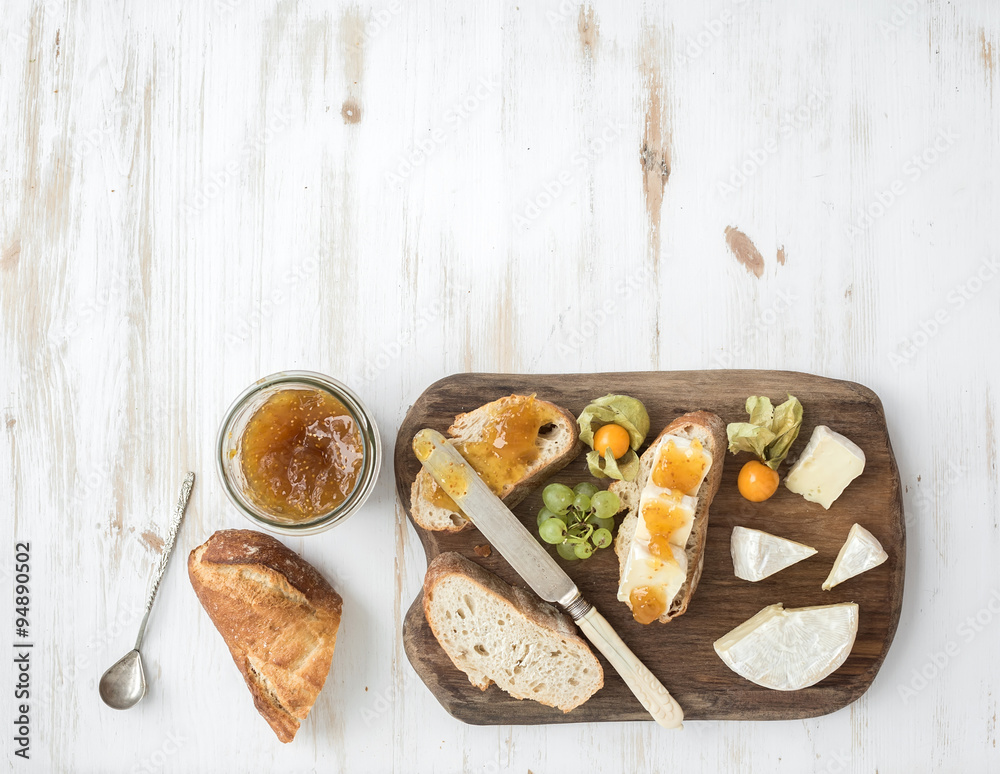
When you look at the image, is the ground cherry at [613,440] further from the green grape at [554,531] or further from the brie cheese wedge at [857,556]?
the brie cheese wedge at [857,556]

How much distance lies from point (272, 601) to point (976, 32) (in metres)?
3.67

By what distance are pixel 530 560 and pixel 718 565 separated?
2.41 ft

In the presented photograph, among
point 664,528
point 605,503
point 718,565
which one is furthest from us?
point 718,565

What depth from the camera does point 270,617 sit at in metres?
2.41

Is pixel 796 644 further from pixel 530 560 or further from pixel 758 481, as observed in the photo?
pixel 530 560

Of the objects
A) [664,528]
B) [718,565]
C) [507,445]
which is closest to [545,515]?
[507,445]

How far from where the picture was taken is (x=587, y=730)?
2672 mm

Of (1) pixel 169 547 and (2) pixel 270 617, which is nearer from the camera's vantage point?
(2) pixel 270 617

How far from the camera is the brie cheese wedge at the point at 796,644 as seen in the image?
2396mm

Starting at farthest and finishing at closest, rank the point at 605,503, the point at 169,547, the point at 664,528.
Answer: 1. the point at 169,547
2. the point at 605,503
3. the point at 664,528

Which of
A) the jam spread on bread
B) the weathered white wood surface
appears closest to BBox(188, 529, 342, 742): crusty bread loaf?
the weathered white wood surface

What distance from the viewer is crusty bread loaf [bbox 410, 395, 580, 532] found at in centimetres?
237

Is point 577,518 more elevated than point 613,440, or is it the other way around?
point 613,440

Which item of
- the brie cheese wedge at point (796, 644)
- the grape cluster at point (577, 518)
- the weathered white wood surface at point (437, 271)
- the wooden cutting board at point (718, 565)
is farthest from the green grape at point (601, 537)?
the weathered white wood surface at point (437, 271)
